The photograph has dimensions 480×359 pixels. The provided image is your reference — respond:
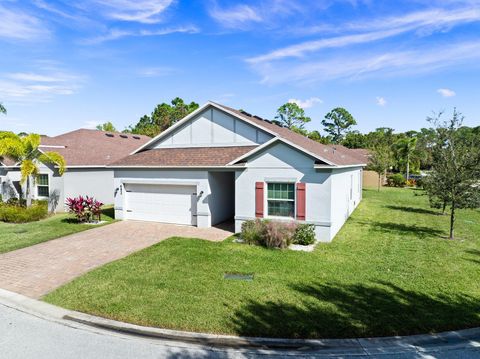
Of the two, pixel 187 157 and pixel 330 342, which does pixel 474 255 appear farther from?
pixel 187 157

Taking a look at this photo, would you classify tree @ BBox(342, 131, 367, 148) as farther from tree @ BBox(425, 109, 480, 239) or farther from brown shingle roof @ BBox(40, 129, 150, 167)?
tree @ BBox(425, 109, 480, 239)

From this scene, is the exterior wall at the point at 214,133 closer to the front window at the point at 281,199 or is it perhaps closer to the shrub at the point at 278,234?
the front window at the point at 281,199

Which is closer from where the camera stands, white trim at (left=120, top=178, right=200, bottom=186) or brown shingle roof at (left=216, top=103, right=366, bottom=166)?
brown shingle roof at (left=216, top=103, right=366, bottom=166)

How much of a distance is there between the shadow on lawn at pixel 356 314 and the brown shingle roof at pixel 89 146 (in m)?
18.3

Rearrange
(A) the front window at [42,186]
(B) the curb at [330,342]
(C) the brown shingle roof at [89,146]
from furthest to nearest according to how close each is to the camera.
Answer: (C) the brown shingle roof at [89,146] < (A) the front window at [42,186] < (B) the curb at [330,342]

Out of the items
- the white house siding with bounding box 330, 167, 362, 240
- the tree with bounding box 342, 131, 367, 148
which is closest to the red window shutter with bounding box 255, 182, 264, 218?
the white house siding with bounding box 330, 167, 362, 240

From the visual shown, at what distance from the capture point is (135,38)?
1723 centimetres

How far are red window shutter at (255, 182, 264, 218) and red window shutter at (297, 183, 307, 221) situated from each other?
164cm

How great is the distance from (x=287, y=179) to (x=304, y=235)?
2.51m

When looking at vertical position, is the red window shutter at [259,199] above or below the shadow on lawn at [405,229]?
above

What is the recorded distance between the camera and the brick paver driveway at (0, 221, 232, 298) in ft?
29.7

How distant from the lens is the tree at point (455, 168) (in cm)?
1309

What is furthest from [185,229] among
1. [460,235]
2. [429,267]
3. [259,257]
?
[460,235]

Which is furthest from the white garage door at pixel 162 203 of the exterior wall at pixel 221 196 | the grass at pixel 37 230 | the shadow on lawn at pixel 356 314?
the shadow on lawn at pixel 356 314
